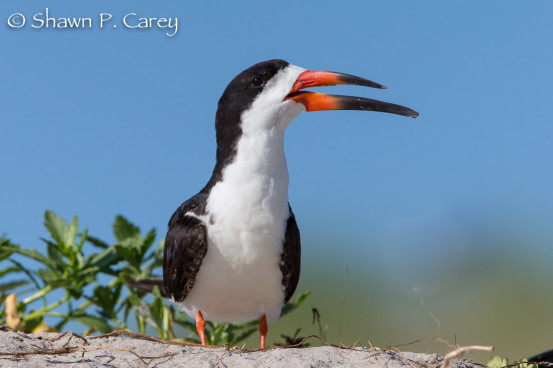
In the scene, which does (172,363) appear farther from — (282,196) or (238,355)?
(282,196)

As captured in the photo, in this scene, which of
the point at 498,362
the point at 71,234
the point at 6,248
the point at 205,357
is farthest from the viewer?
the point at 71,234

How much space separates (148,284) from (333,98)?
8.43 feet

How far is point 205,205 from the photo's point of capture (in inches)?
204

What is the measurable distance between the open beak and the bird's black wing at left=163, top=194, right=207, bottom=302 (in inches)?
44.2

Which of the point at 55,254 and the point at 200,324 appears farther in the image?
the point at 55,254

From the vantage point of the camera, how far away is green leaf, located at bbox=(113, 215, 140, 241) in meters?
6.68

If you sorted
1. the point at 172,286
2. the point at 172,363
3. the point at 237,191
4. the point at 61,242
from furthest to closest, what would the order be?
the point at 61,242, the point at 172,286, the point at 237,191, the point at 172,363

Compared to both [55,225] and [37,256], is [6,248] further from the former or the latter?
[55,225]

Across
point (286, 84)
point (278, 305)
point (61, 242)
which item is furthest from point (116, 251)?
point (286, 84)

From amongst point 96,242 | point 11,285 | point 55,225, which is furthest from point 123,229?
point 11,285

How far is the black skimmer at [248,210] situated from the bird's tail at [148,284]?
39.1 inches

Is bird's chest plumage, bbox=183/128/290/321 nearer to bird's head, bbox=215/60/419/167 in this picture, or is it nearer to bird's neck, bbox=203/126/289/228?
bird's neck, bbox=203/126/289/228

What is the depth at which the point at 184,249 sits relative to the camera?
5.13 meters

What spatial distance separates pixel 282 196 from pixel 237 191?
0.36 metres
